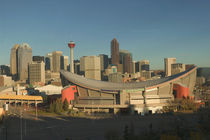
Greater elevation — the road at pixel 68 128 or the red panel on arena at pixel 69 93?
the red panel on arena at pixel 69 93

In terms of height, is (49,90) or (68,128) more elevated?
(49,90)

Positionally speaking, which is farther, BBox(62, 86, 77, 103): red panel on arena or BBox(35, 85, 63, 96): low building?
BBox(35, 85, 63, 96): low building

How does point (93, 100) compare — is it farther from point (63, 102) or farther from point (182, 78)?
point (182, 78)

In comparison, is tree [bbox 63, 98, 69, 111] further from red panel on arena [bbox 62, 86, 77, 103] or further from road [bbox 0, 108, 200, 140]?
road [bbox 0, 108, 200, 140]

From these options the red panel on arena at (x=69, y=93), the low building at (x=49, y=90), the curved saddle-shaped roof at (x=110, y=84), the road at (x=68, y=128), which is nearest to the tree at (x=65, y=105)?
the red panel on arena at (x=69, y=93)

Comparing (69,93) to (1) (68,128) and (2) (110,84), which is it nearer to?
(2) (110,84)

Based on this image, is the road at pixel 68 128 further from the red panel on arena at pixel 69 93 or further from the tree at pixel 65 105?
the red panel on arena at pixel 69 93

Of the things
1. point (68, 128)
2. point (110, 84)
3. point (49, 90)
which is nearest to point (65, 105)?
point (110, 84)

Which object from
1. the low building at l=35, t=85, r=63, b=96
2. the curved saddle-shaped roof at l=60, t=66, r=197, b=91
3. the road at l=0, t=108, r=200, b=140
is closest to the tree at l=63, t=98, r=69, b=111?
the curved saddle-shaped roof at l=60, t=66, r=197, b=91

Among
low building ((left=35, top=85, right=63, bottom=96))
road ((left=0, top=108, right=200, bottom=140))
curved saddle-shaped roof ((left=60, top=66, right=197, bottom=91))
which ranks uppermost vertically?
curved saddle-shaped roof ((left=60, top=66, right=197, bottom=91))

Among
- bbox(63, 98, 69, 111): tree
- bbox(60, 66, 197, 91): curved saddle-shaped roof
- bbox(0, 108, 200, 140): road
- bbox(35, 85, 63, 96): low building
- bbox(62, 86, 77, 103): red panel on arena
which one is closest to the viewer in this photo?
bbox(0, 108, 200, 140): road

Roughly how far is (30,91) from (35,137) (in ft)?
288

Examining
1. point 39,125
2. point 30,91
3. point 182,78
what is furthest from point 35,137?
point 30,91

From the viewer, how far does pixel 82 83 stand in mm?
81125
